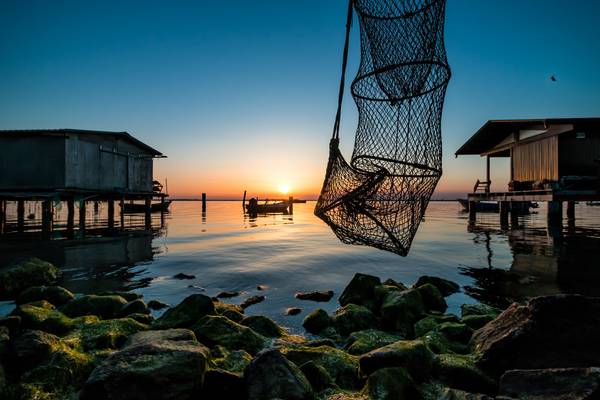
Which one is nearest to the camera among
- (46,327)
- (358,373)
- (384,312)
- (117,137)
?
(358,373)

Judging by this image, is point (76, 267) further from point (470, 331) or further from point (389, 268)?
point (470, 331)

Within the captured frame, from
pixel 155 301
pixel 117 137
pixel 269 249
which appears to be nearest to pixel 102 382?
pixel 155 301

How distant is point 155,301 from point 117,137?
18.9 meters

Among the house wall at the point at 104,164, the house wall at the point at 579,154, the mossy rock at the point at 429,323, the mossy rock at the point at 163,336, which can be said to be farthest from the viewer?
the house wall at the point at 104,164

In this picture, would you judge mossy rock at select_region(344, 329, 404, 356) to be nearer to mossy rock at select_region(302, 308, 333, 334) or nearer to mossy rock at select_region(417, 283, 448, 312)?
mossy rock at select_region(302, 308, 333, 334)

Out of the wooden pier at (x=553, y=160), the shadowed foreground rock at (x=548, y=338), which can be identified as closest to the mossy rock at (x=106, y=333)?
the shadowed foreground rock at (x=548, y=338)

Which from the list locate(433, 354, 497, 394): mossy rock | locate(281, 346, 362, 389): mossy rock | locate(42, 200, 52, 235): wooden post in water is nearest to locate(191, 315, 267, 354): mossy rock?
locate(281, 346, 362, 389): mossy rock

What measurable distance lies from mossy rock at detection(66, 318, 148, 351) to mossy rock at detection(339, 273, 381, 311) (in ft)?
15.1

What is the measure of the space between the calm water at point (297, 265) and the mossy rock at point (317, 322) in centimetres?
29

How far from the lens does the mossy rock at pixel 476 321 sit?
623 centimetres

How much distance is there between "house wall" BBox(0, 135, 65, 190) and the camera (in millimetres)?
19406

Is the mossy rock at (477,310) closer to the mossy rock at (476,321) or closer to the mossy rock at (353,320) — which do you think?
the mossy rock at (476,321)

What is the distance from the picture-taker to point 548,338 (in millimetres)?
4340

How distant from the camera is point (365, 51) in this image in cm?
484
